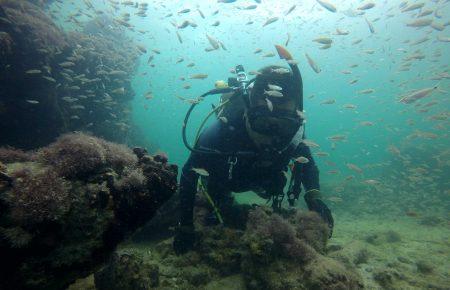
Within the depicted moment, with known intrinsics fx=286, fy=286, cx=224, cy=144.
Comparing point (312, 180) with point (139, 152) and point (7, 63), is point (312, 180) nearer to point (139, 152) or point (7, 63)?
point (139, 152)

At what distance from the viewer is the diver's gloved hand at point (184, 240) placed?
18.0 feet

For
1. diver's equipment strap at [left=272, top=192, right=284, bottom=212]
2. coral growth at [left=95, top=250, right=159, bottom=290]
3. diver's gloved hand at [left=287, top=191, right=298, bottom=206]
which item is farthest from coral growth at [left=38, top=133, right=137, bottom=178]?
diver's gloved hand at [left=287, top=191, right=298, bottom=206]

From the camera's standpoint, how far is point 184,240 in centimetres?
552

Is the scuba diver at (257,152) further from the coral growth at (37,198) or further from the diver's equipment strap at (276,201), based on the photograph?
the coral growth at (37,198)

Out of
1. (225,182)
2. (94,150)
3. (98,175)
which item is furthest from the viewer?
(225,182)

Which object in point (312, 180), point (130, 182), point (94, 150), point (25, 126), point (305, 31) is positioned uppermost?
point (305, 31)

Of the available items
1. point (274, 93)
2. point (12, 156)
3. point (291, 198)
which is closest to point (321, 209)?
point (291, 198)


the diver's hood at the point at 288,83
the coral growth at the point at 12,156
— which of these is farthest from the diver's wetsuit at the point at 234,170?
the coral growth at the point at 12,156

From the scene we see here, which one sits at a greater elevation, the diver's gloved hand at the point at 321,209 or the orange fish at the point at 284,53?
the orange fish at the point at 284,53

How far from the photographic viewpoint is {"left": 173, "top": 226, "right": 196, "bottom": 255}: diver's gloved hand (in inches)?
216

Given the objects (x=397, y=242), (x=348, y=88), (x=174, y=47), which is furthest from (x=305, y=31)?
(x=348, y=88)

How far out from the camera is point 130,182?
3.81 m

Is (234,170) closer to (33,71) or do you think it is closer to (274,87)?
(274,87)

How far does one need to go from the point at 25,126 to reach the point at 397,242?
1361 cm
